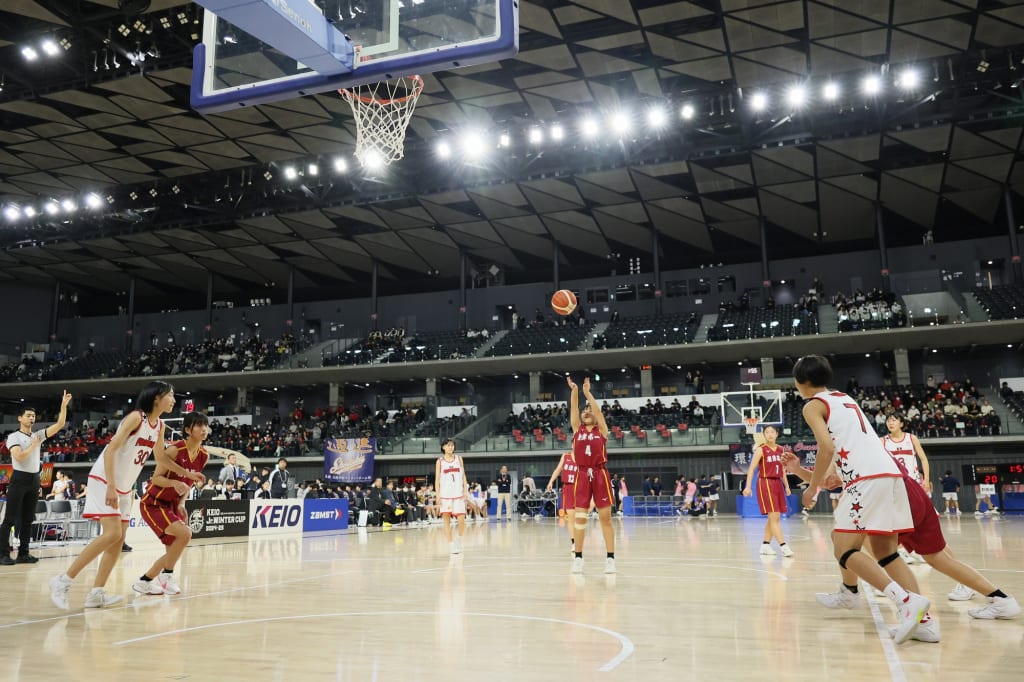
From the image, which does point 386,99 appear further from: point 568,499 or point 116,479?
point 116,479

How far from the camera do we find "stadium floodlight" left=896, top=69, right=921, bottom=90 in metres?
22.8

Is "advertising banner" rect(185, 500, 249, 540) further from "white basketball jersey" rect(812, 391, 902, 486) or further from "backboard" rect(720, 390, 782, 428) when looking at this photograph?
"backboard" rect(720, 390, 782, 428)

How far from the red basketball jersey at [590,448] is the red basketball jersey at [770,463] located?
3.45m

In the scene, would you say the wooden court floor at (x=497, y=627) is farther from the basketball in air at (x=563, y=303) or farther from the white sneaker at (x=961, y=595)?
the basketball in air at (x=563, y=303)

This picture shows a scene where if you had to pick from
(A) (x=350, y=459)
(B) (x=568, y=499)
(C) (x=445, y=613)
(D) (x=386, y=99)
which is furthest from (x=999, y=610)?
(A) (x=350, y=459)

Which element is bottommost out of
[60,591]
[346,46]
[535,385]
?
[60,591]

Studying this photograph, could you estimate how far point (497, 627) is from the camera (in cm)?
529

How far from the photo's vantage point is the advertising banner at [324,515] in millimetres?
20266

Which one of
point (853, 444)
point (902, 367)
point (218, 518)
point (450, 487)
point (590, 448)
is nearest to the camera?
point (853, 444)

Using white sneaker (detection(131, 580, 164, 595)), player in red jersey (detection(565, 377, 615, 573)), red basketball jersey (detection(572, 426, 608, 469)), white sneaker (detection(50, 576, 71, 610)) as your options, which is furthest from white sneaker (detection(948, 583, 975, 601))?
white sneaker (detection(50, 576, 71, 610))

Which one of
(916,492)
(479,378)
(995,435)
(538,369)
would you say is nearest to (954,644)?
(916,492)

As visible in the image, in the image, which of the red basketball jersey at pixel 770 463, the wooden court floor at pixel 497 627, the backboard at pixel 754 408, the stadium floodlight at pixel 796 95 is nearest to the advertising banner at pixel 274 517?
the wooden court floor at pixel 497 627

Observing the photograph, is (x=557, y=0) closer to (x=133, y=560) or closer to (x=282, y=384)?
Result: (x=133, y=560)

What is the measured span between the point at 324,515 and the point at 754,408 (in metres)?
17.5
